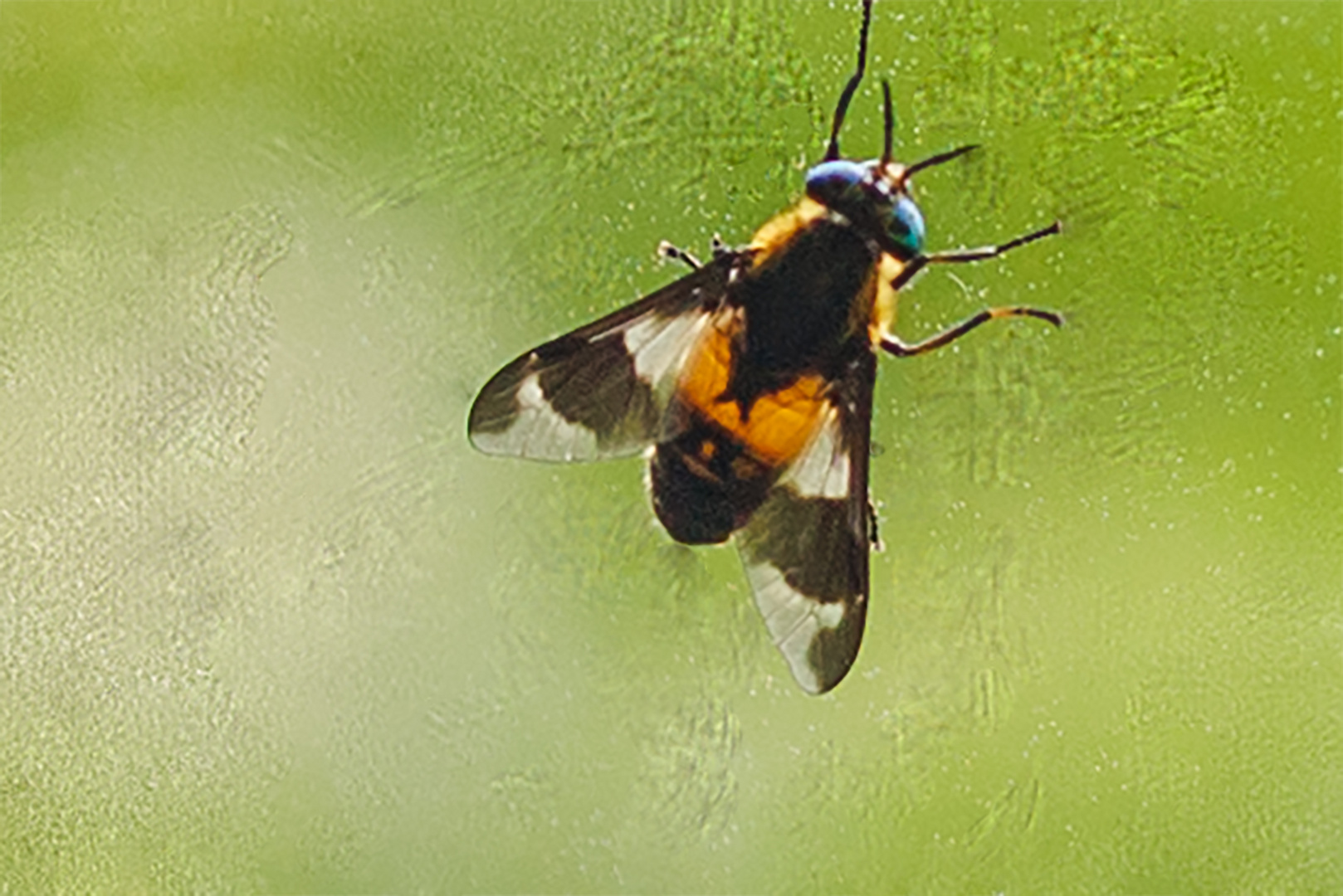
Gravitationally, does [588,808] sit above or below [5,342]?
below

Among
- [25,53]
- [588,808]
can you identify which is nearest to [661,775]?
[588,808]

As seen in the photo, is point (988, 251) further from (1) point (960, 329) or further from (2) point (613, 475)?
(2) point (613, 475)

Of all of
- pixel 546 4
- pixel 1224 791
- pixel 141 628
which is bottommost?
pixel 1224 791

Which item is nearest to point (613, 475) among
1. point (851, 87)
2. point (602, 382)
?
point (602, 382)

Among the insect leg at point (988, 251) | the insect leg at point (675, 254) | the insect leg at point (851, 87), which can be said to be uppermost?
the insect leg at point (851, 87)

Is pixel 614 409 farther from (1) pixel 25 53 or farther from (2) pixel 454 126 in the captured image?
(1) pixel 25 53

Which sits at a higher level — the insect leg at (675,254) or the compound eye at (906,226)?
the compound eye at (906,226)

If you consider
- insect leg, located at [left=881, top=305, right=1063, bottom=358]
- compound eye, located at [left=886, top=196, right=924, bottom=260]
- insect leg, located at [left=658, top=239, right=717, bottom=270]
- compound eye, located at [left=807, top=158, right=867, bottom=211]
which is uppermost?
compound eye, located at [left=807, top=158, right=867, bottom=211]
